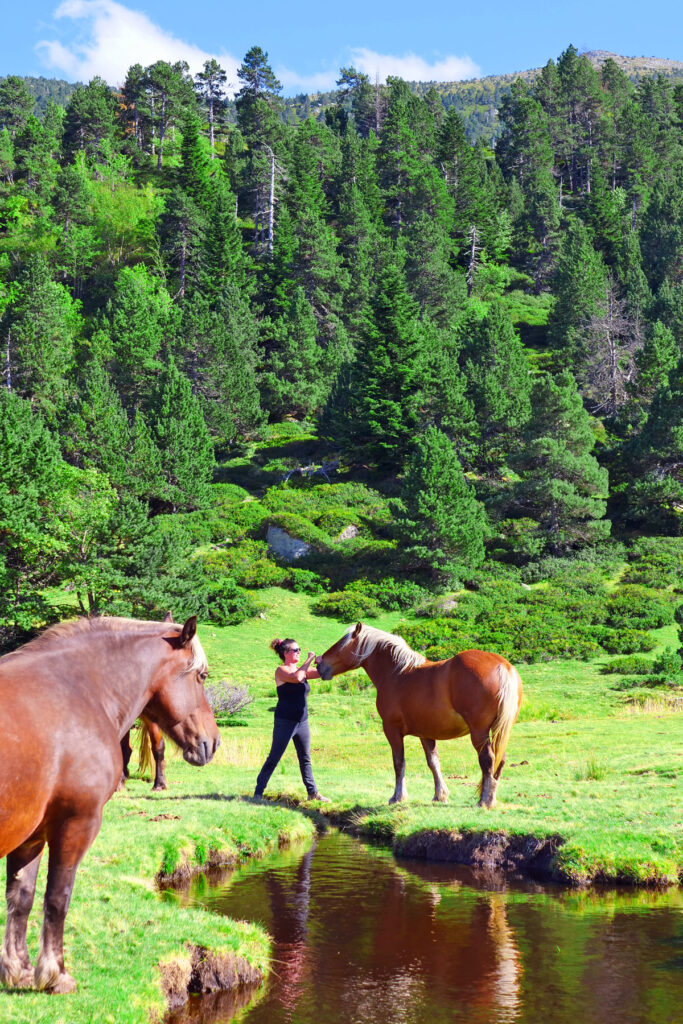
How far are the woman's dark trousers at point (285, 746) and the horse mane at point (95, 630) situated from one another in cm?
675

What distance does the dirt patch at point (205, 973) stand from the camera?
741 centimetres

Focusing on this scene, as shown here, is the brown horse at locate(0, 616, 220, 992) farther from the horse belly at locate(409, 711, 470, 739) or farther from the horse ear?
the horse belly at locate(409, 711, 470, 739)

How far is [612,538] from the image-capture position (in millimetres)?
A: 51750

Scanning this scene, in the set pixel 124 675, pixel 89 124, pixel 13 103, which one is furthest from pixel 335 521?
pixel 13 103

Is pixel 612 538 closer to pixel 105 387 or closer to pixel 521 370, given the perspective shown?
pixel 521 370

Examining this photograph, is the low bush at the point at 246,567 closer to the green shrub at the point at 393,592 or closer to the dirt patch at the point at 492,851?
the green shrub at the point at 393,592

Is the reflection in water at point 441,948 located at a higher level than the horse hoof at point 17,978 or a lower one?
lower

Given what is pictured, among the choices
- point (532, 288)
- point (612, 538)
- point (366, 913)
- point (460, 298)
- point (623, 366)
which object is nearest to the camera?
point (366, 913)

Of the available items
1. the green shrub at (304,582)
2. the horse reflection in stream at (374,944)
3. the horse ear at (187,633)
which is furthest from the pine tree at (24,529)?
the horse ear at (187,633)

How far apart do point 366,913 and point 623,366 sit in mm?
75088

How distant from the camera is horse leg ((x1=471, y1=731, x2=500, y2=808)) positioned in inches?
507

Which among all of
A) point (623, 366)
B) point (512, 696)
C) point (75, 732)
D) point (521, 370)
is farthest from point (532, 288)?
point (75, 732)

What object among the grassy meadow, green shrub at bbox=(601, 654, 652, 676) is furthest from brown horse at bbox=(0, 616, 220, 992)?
green shrub at bbox=(601, 654, 652, 676)

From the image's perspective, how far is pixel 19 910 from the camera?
6180 mm
